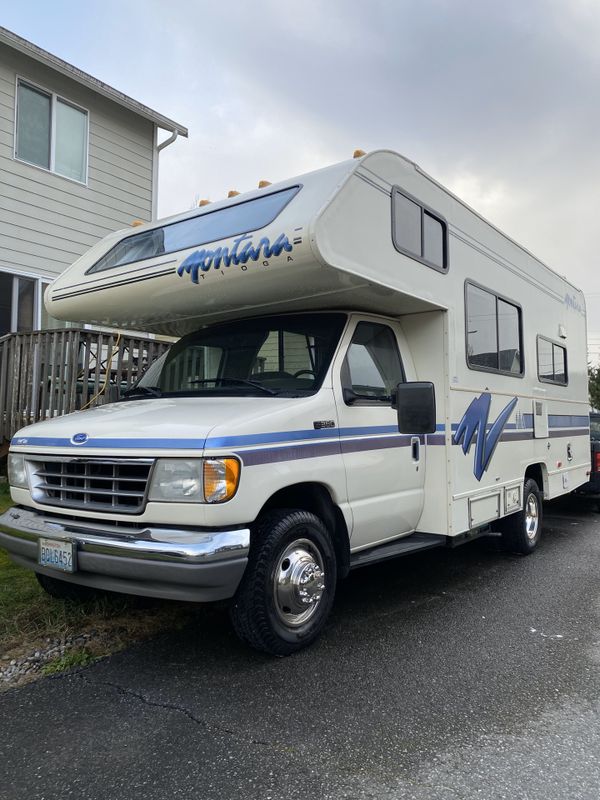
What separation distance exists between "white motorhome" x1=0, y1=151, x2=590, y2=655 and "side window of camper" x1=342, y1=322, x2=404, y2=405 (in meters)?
0.02

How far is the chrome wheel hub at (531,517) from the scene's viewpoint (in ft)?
21.3

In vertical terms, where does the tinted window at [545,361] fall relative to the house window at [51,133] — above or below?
below

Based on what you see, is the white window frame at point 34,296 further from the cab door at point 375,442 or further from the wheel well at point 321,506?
the wheel well at point 321,506

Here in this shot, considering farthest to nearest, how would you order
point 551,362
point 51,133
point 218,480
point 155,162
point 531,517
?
1. point 155,162
2. point 51,133
3. point 551,362
4. point 531,517
5. point 218,480

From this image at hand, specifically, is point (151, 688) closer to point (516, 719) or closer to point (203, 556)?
point (203, 556)

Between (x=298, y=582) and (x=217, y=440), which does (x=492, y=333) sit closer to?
(x=298, y=582)

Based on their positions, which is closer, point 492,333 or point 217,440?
point 217,440

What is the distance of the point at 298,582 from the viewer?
353 centimetres

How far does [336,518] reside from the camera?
3969mm

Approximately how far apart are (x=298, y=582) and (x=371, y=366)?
1.67 m

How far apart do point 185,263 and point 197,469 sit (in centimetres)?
172

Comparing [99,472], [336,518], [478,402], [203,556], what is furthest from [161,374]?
[478,402]

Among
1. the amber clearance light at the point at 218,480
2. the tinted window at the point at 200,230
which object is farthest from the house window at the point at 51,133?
the amber clearance light at the point at 218,480

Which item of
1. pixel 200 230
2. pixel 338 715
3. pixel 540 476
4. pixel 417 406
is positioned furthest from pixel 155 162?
pixel 338 715
